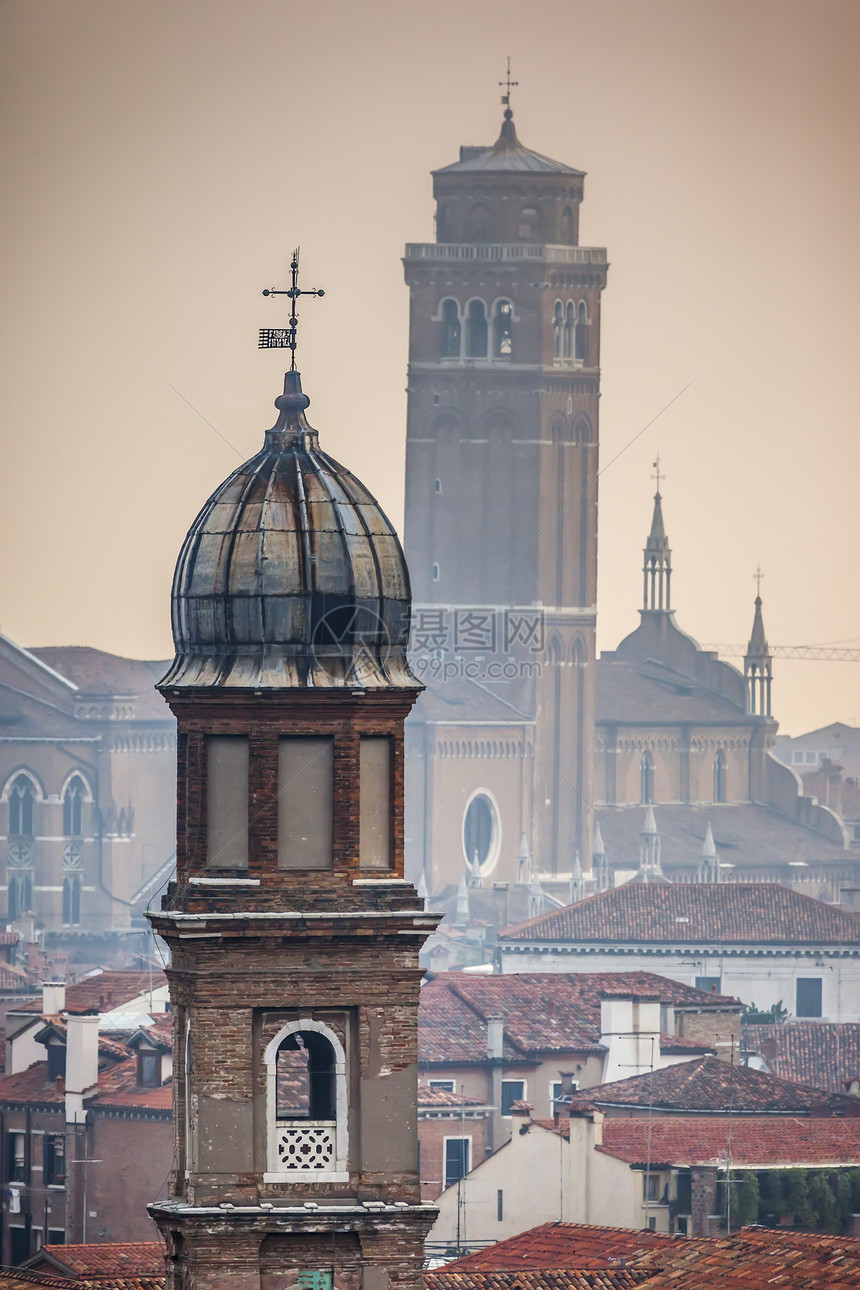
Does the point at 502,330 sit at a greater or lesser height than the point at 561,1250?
greater

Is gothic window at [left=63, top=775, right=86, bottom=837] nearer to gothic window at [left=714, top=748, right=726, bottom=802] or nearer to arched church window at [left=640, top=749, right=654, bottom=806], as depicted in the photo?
arched church window at [left=640, top=749, right=654, bottom=806]

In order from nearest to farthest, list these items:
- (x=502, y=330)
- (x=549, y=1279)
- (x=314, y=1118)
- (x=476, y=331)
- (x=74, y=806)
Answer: (x=314, y=1118) → (x=549, y=1279) → (x=74, y=806) → (x=476, y=331) → (x=502, y=330)

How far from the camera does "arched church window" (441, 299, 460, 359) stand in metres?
123

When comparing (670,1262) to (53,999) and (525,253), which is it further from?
(525,253)

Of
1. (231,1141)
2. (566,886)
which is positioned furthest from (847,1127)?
(566,886)

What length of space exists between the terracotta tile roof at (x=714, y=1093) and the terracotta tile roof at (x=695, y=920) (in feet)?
93.4

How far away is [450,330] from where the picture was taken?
123 meters

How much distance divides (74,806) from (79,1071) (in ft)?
202

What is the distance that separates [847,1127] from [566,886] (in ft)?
230

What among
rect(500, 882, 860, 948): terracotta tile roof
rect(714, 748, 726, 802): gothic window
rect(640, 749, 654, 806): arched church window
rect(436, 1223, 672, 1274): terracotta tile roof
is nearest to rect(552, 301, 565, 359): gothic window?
rect(640, 749, 654, 806): arched church window

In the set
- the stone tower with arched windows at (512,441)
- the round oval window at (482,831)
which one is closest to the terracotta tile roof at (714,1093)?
the round oval window at (482,831)

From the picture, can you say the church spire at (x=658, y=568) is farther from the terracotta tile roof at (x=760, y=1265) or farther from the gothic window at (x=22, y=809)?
the terracotta tile roof at (x=760, y=1265)

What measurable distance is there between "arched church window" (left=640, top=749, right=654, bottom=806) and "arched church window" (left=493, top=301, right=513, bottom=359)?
12357mm

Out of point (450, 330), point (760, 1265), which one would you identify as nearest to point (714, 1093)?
point (760, 1265)
